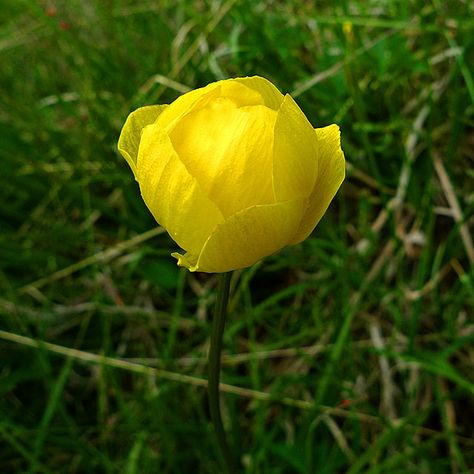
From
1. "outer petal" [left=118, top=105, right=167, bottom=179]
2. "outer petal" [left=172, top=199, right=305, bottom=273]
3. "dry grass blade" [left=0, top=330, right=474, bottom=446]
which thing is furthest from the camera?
"dry grass blade" [left=0, top=330, right=474, bottom=446]

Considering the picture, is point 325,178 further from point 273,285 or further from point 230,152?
point 273,285

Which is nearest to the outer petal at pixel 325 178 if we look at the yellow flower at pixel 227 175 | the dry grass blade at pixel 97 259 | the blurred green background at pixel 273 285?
the yellow flower at pixel 227 175

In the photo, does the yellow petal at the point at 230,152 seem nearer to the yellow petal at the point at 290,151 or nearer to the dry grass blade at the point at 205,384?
the yellow petal at the point at 290,151

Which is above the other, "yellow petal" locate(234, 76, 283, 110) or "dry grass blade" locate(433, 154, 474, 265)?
"yellow petal" locate(234, 76, 283, 110)

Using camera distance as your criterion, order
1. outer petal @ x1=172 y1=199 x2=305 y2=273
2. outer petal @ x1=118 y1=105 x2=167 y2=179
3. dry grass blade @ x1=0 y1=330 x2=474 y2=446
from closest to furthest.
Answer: outer petal @ x1=172 y1=199 x2=305 y2=273 → outer petal @ x1=118 y1=105 x2=167 y2=179 → dry grass blade @ x1=0 y1=330 x2=474 y2=446

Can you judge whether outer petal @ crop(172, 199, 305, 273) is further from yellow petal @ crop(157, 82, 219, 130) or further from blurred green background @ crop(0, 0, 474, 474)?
blurred green background @ crop(0, 0, 474, 474)

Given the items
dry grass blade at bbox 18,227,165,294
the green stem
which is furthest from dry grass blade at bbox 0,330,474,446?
the green stem

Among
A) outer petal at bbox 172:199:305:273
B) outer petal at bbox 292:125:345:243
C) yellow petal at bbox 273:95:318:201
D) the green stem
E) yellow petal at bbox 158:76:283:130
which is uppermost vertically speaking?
yellow petal at bbox 158:76:283:130

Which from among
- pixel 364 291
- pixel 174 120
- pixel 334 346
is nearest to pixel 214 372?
pixel 174 120
